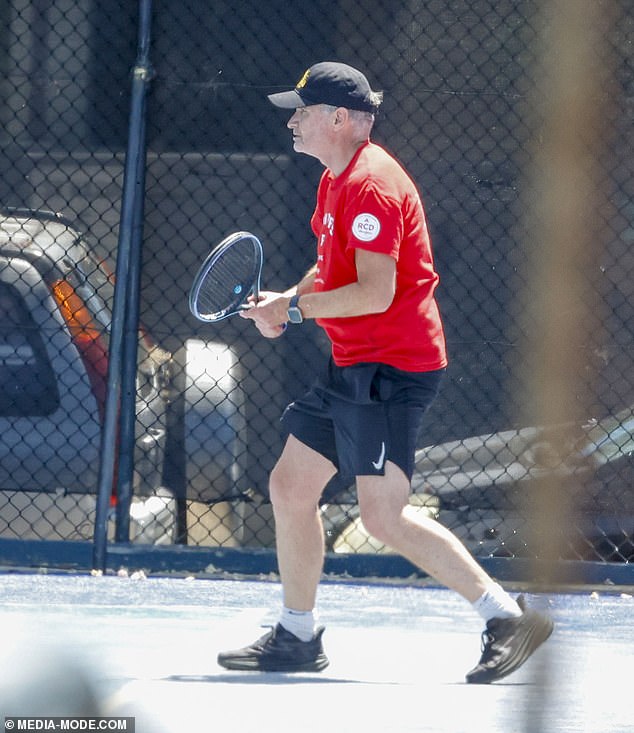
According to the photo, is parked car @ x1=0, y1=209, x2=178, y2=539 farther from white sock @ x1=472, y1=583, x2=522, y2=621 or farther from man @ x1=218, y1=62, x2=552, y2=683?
white sock @ x1=472, y1=583, x2=522, y2=621

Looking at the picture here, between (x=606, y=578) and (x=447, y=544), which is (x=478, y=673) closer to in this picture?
(x=447, y=544)

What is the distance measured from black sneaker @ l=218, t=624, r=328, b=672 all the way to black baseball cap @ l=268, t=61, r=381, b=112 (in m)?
1.60

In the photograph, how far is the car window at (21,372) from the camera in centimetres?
574

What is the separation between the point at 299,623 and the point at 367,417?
690mm

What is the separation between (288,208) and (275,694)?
2764 millimetres

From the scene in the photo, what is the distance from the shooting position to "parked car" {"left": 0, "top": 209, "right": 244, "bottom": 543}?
574cm

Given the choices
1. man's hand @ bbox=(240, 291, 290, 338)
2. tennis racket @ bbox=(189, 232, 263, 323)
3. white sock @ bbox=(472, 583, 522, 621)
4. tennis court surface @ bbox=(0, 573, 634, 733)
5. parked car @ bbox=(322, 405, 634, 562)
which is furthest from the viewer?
parked car @ bbox=(322, 405, 634, 562)

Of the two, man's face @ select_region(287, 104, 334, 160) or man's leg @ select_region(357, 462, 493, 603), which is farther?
man's face @ select_region(287, 104, 334, 160)

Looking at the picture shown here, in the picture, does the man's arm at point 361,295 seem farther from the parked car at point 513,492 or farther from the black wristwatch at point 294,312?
the parked car at point 513,492

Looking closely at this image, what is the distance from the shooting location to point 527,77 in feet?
19.9

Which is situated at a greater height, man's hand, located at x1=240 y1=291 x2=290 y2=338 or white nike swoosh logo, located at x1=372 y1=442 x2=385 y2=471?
man's hand, located at x1=240 y1=291 x2=290 y2=338

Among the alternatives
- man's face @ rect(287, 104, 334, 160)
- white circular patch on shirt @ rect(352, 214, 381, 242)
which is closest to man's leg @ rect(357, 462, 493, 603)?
white circular patch on shirt @ rect(352, 214, 381, 242)

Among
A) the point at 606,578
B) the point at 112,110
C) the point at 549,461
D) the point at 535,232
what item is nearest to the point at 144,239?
the point at 112,110

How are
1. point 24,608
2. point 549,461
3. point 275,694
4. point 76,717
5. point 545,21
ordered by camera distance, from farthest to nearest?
point 545,21 → point 24,608 → point 275,694 → point 549,461 → point 76,717
